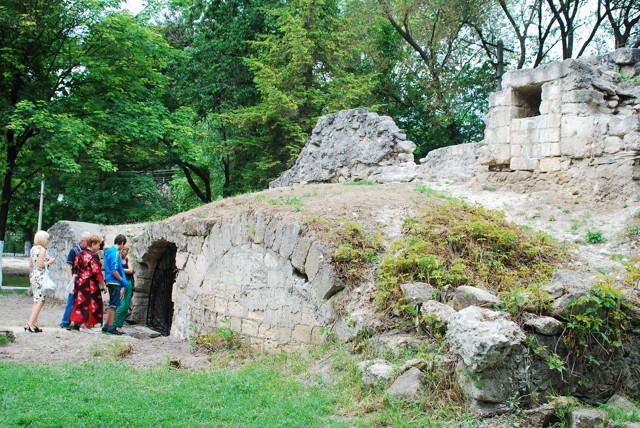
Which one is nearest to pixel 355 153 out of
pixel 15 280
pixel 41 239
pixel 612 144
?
pixel 612 144

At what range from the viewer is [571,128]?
10.2 m

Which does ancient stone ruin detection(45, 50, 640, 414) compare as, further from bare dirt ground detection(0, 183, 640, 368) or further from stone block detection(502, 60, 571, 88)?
bare dirt ground detection(0, 183, 640, 368)

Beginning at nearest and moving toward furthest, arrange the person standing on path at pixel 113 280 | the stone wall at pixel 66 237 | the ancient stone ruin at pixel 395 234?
1. the ancient stone ruin at pixel 395 234
2. the person standing on path at pixel 113 280
3. the stone wall at pixel 66 237

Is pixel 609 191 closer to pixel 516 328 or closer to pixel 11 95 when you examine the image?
pixel 516 328

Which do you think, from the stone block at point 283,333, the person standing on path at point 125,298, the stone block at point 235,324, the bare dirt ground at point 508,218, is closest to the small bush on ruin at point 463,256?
the bare dirt ground at point 508,218

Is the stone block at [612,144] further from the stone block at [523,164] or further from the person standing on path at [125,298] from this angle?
the person standing on path at [125,298]

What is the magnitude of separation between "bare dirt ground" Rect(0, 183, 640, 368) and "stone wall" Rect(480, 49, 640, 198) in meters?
0.44

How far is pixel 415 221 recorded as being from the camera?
7980 mm

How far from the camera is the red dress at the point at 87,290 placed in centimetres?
910

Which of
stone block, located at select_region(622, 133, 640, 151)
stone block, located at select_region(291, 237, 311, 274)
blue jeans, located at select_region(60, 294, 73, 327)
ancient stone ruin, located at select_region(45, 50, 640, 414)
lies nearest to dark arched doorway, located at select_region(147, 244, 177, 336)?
ancient stone ruin, located at select_region(45, 50, 640, 414)

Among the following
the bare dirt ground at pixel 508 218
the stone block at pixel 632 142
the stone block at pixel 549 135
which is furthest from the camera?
the stone block at pixel 549 135

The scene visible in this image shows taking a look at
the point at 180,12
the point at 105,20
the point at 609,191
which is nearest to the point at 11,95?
the point at 105,20

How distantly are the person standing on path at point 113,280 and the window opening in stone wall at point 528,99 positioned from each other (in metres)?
7.11

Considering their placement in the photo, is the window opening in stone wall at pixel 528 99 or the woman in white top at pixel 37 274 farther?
the window opening in stone wall at pixel 528 99
